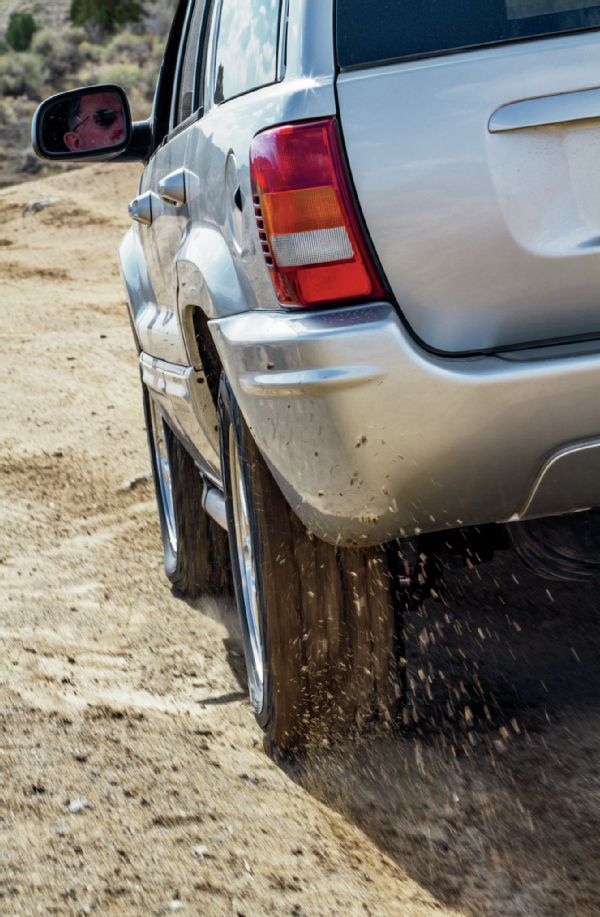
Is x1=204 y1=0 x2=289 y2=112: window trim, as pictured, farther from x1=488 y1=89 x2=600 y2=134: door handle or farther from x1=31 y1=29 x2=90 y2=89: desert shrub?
x1=31 y1=29 x2=90 y2=89: desert shrub

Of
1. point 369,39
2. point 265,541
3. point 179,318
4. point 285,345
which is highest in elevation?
point 369,39

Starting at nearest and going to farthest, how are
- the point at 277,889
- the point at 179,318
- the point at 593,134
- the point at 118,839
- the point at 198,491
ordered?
the point at 593,134 → the point at 277,889 → the point at 118,839 → the point at 179,318 → the point at 198,491

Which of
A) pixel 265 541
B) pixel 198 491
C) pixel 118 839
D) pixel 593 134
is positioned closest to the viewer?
pixel 593 134

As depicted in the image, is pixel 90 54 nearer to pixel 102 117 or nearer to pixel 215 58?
pixel 102 117

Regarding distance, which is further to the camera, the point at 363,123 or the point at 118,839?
the point at 118,839

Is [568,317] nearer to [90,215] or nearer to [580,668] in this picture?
[580,668]

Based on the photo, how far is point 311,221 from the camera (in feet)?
7.77

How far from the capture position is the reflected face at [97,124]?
419 centimetres

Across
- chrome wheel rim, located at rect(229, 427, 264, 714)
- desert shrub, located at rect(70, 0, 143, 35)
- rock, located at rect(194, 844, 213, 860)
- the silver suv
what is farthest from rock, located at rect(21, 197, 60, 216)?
desert shrub, located at rect(70, 0, 143, 35)

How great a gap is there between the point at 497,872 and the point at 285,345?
1071mm

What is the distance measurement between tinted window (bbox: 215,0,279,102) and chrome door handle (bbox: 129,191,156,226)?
2.41 ft

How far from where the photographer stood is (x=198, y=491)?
4.66 m

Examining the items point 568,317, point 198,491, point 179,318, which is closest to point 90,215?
point 198,491

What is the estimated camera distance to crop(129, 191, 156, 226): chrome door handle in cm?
389
